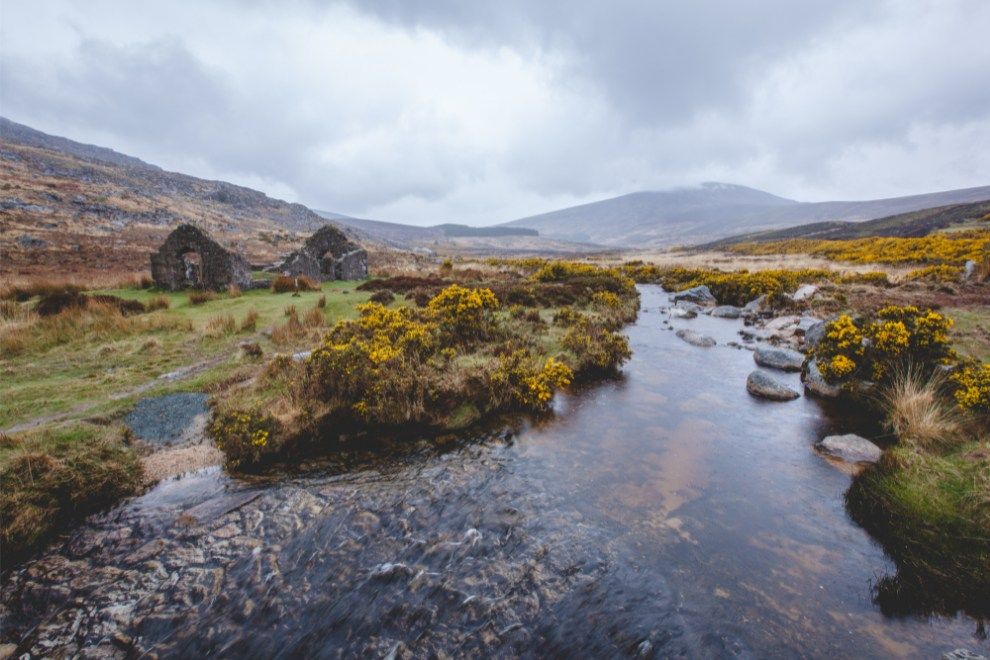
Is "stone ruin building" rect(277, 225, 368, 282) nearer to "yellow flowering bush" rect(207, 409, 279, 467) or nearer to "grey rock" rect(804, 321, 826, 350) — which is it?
"yellow flowering bush" rect(207, 409, 279, 467)

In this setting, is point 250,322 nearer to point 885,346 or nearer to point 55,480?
point 55,480

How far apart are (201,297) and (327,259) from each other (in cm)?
1100

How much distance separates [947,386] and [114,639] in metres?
13.6

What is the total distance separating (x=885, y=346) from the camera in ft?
30.7

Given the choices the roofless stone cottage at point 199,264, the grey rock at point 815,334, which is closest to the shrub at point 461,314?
the grey rock at point 815,334

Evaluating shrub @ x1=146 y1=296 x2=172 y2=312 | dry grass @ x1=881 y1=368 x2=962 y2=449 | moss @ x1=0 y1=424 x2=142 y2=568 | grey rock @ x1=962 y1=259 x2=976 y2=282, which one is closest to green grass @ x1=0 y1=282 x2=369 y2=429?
shrub @ x1=146 y1=296 x2=172 y2=312

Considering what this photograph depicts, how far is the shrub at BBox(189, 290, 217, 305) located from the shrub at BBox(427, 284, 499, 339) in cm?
1172

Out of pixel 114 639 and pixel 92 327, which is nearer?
pixel 114 639

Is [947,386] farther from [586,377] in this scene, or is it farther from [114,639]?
[114,639]

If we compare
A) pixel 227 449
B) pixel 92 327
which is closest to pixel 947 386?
pixel 227 449

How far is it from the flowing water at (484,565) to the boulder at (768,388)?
3.20m

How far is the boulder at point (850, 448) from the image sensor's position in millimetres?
7793

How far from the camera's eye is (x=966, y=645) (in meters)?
4.23

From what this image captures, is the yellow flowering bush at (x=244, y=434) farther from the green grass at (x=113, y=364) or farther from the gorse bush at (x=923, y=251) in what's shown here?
the gorse bush at (x=923, y=251)
